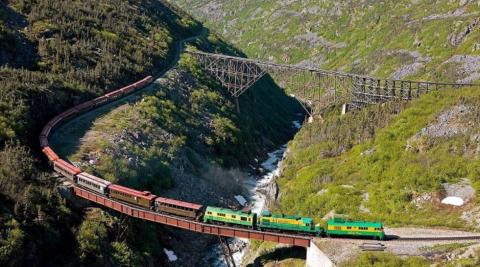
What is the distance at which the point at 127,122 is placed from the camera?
7431cm

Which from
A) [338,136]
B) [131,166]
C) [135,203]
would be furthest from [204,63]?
[135,203]

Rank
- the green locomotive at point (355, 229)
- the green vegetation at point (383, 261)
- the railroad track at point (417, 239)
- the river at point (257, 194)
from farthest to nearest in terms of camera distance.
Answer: the river at point (257, 194) → the green locomotive at point (355, 229) → the railroad track at point (417, 239) → the green vegetation at point (383, 261)

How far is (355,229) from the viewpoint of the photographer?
46.4 metres

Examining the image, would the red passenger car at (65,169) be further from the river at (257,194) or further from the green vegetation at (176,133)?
the river at (257,194)

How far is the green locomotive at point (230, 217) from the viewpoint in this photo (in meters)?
48.6

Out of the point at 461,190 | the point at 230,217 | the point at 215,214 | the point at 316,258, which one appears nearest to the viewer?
Answer: the point at 316,258

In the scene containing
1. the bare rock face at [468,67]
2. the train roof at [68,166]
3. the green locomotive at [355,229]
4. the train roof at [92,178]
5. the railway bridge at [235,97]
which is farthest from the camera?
the bare rock face at [468,67]

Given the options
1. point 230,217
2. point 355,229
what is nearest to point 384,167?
point 355,229

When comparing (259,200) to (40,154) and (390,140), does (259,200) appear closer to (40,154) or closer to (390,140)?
(390,140)

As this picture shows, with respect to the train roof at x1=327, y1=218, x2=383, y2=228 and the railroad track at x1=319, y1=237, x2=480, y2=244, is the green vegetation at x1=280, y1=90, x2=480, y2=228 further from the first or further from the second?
the train roof at x1=327, y1=218, x2=383, y2=228

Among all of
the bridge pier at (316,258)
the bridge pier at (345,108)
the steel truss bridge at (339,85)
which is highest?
the steel truss bridge at (339,85)

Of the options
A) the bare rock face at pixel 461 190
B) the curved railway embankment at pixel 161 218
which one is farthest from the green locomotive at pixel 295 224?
the bare rock face at pixel 461 190

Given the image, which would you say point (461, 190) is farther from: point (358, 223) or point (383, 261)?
point (383, 261)

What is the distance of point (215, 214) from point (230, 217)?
5.20 feet
